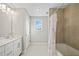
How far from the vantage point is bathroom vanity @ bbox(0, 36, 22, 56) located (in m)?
1.71

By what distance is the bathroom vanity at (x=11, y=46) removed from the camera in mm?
1710

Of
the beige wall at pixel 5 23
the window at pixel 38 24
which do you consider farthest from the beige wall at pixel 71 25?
the beige wall at pixel 5 23

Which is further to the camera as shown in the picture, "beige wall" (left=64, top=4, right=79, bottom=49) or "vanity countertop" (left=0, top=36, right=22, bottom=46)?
"beige wall" (left=64, top=4, right=79, bottom=49)

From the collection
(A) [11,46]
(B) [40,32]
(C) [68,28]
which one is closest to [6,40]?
(A) [11,46]

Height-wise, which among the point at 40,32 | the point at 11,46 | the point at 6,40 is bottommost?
the point at 11,46

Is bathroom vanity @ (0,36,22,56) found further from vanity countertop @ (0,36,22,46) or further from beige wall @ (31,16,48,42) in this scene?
beige wall @ (31,16,48,42)

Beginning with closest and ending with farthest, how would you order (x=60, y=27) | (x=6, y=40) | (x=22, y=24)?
(x=6, y=40) < (x=60, y=27) < (x=22, y=24)

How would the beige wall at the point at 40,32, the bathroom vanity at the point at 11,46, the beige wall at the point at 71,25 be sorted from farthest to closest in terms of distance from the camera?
1. the beige wall at the point at 40,32
2. the beige wall at the point at 71,25
3. the bathroom vanity at the point at 11,46

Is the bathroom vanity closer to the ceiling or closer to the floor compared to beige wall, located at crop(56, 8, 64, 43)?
closer to the floor

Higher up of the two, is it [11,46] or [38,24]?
[38,24]

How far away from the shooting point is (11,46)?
1.93m

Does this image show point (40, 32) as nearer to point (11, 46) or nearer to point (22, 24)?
point (22, 24)

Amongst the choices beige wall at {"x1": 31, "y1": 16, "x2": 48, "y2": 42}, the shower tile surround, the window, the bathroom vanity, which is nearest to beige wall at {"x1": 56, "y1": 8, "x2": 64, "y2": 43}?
the shower tile surround

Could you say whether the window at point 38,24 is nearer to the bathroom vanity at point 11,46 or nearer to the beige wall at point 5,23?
the bathroom vanity at point 11,46
